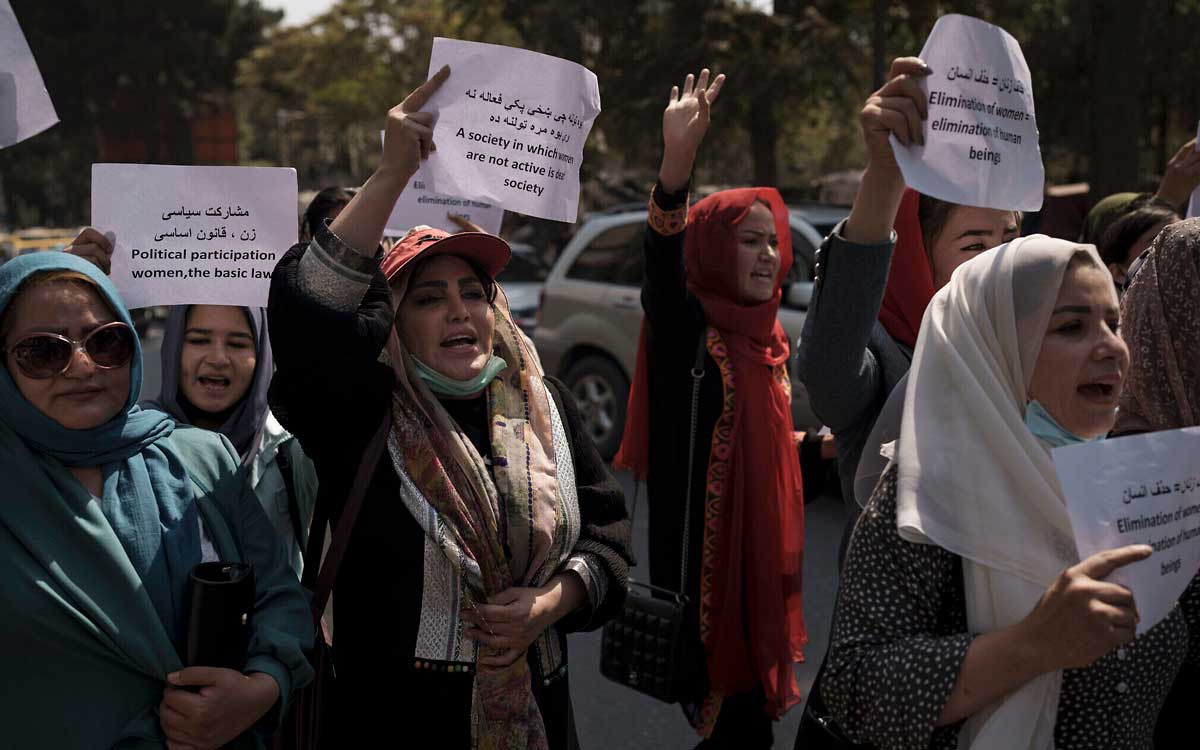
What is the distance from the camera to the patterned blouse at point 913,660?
1760 millimetres

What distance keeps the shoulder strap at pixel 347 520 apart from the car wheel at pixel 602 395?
239 inches

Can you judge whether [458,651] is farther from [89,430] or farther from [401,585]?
[89,430]

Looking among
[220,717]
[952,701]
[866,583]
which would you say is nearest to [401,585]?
[220,717]

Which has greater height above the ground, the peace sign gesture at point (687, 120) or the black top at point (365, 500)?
the peace sign gesture at point (687, 120)

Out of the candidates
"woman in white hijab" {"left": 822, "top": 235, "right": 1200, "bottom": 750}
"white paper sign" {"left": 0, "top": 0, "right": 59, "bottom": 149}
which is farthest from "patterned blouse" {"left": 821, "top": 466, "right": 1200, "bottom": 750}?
"white paper sign" {"left": 0, "top": 0, "right": 59, "bottom": 149}

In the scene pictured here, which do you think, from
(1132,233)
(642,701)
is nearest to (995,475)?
(1132,233)

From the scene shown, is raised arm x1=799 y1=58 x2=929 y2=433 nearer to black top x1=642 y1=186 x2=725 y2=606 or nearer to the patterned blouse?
the patterned blouse

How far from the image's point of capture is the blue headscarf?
6.84 feet

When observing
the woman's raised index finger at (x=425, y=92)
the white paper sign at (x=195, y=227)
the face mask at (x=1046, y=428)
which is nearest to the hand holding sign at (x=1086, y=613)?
the face mask at (x=1046, y=428)

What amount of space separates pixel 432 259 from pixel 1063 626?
1.50 meters

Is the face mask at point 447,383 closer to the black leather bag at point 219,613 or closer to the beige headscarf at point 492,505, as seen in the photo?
the beige headscarf at point 492,505

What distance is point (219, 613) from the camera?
2039mm

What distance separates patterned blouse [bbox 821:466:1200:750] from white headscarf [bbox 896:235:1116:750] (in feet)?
0.15

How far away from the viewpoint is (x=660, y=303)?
148 inches
